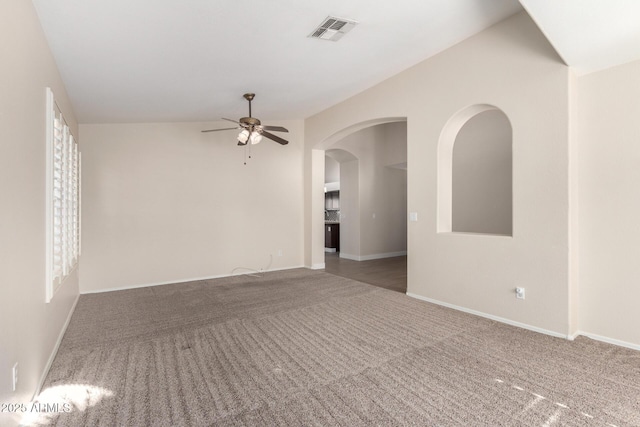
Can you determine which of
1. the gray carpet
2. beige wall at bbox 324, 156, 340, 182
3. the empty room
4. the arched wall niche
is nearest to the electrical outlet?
the empty room

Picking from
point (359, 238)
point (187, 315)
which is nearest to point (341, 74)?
point (187, 315)

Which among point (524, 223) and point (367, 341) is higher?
point (524, 223)

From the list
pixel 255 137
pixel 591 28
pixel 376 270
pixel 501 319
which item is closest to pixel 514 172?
pixel 591 28

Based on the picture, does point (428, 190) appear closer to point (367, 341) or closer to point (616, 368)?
point (367, 341)

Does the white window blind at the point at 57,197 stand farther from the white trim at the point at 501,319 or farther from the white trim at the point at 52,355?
the white trim at the point at 501,319

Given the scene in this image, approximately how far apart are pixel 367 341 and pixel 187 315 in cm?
220

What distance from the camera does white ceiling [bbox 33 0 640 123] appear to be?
8.16ft

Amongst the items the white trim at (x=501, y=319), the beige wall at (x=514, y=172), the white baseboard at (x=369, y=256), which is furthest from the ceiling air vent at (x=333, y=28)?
the white baseboard at (x=369, y=256)

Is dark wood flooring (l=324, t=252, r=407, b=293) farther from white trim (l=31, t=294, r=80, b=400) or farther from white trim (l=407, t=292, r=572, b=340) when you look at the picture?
white trim (l=31, t=294, r=80, b=400)

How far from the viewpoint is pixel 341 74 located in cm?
438

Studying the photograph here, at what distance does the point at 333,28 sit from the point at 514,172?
93.6 inches

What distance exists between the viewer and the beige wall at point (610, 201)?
2.86m

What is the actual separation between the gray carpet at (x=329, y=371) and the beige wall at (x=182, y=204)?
1533mm

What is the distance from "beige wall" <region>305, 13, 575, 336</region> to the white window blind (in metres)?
3.95
